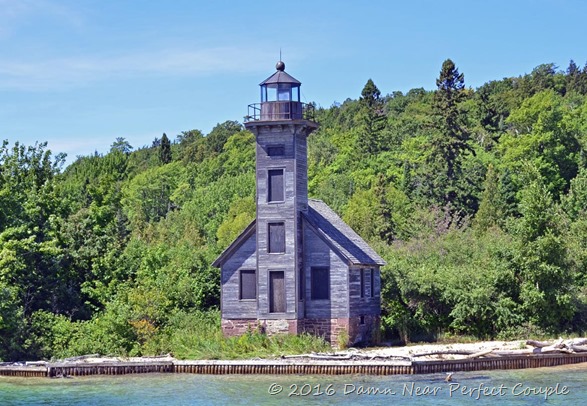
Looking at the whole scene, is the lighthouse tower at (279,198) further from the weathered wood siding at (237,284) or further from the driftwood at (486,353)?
the driftwood at (486,353)

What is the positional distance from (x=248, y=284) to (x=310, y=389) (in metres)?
9.72

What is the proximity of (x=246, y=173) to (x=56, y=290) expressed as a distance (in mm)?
45547

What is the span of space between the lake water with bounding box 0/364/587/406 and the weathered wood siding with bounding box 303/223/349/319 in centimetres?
600

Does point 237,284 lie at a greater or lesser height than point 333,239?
lesser

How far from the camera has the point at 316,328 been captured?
4097cm

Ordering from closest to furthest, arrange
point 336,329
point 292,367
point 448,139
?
point 292,367, point 336,329, point 448,139

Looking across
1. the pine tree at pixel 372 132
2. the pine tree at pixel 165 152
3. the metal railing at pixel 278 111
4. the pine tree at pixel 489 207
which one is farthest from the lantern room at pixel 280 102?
the pine tree at pixel 165 152

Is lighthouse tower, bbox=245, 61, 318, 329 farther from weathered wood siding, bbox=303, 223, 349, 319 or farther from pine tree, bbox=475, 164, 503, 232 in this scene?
pine tree, bbox=475, 164, 503, 232

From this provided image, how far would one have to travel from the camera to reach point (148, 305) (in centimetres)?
4203

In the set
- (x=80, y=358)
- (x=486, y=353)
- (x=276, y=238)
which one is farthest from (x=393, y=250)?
(x=80, y=358)

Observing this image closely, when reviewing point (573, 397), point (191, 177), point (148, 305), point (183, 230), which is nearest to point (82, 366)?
point (148, 305)

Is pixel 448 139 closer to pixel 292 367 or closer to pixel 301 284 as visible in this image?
pixel 301 284

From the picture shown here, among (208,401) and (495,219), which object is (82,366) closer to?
(208,401)

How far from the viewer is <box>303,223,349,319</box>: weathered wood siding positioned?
4069 cm
